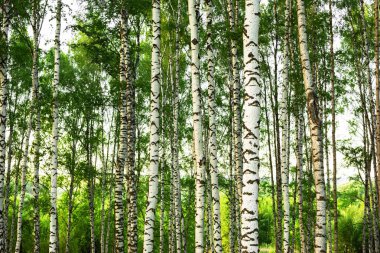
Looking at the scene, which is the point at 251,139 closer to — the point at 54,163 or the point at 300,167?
the point at 54,163

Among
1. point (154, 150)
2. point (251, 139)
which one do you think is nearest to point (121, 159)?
point (154, 150)

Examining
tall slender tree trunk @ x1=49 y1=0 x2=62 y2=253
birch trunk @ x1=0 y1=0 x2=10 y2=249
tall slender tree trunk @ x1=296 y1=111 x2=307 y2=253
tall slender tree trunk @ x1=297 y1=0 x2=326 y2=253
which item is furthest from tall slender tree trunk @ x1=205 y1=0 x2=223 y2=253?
birch trunk @ x1=0 y1=0 x2=10 y2=249

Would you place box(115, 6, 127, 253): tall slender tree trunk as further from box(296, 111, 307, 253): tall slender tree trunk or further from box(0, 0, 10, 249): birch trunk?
box(296, 111, 307, 253): tall slender tree trunk

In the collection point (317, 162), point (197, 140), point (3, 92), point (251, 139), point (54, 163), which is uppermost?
point (3, 92)

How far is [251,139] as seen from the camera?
220 inches

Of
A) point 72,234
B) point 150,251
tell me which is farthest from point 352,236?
point 150,251

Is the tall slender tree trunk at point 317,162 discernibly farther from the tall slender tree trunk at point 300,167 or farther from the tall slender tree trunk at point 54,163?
the tall slender tree trunk at point 54,163

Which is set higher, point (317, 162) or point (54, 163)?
point (54, 163)

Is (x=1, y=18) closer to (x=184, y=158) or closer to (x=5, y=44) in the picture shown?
(x=5, y=44)

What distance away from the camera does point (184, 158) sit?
82.4 feet

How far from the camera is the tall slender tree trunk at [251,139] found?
17.5ft

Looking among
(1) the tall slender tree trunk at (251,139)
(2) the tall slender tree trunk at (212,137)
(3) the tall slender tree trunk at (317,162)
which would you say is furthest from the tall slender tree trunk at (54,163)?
(1) the tall slender tree trunk at (251,139)

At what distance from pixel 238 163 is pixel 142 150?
43.7 feet

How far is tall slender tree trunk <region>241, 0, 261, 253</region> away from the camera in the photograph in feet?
17.5
